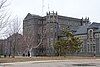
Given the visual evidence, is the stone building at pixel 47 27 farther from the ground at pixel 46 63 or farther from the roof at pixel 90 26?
the ground at pixel 46 63

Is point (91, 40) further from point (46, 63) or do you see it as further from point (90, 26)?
point (46, 63)

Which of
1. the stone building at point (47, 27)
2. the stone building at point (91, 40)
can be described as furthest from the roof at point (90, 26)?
the stone building at point (47, 27)

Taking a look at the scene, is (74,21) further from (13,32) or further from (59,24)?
(13,32)

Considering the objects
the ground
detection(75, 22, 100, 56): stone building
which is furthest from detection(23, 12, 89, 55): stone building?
the ground

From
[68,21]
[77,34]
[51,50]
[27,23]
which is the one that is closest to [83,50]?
[77,34]

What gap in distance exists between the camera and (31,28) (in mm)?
103062

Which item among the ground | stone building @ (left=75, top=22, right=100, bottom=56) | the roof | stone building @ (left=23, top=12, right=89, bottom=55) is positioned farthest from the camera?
stone building @ (left=23, top=12, right=89, bottom=55)

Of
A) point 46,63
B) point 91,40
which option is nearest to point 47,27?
point 91,40

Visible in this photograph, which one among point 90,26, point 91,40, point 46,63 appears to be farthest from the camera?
point 90,26

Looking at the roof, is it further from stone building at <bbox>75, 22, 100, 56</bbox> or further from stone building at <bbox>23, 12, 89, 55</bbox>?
stone building at <bbox>23, 12, 89, 55</bbox>

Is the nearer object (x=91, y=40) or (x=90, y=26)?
(x=91, y=40)

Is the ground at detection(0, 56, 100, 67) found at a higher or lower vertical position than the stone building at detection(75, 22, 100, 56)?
lower

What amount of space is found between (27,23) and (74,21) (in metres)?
20.6

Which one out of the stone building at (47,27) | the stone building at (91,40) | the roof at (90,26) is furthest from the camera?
the stone building at (47,27)
